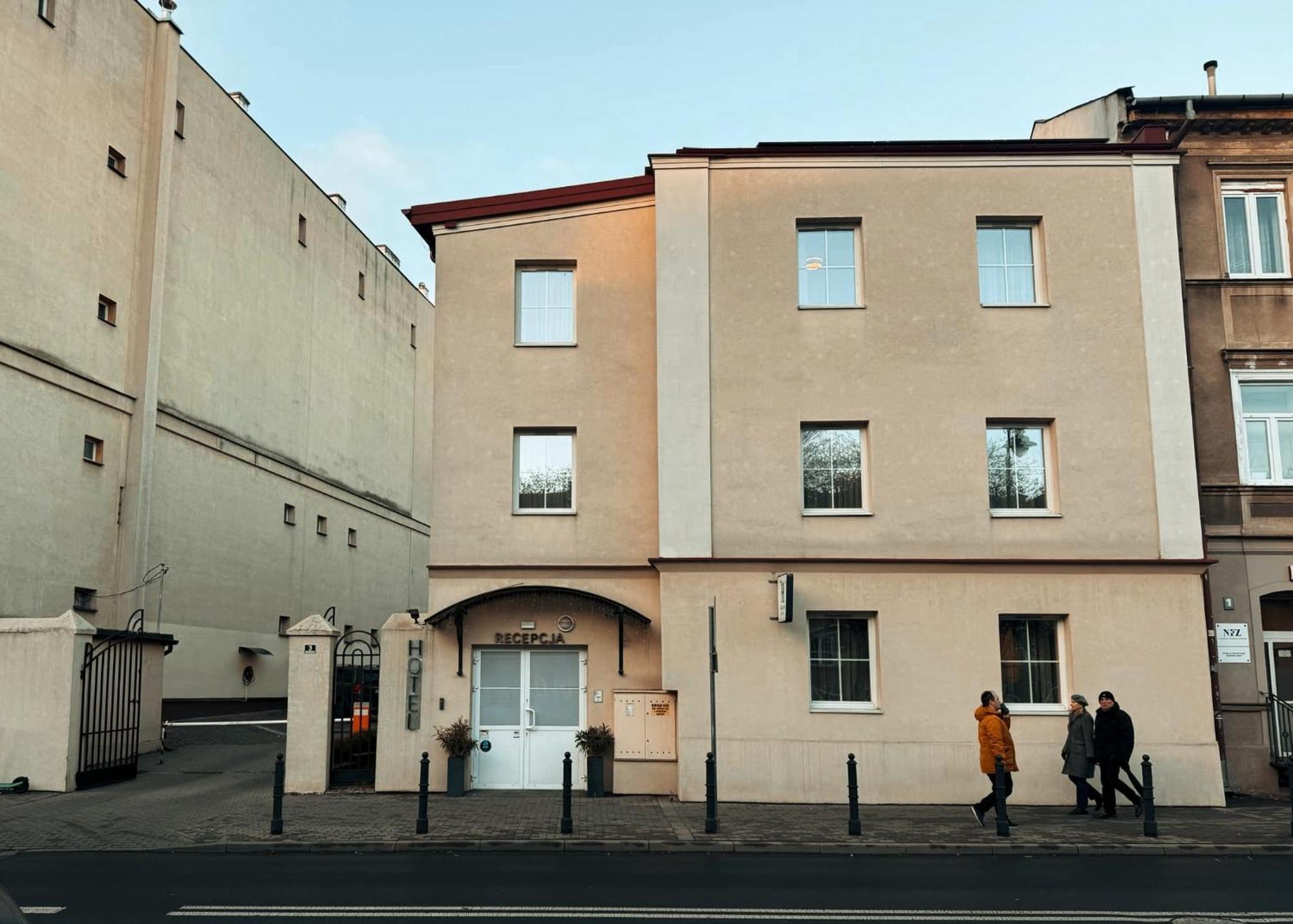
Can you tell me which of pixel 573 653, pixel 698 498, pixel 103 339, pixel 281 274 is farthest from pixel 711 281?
pixel 281 274

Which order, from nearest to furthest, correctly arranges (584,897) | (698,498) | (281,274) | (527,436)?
(584,897) < (698,498) < (527,436) < (281,274)

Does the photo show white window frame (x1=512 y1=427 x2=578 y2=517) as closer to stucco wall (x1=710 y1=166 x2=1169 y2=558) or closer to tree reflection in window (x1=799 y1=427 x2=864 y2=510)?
stucco wall (x1=710 y1=166 x2=1169 y2=558)

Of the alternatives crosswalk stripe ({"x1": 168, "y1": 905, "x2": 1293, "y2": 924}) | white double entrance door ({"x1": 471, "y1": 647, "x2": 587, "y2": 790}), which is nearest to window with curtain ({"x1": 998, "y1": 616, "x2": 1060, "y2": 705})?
white double entrance door ({"x1": 471, "y1": 647, "x2": 587, "y2": 790})

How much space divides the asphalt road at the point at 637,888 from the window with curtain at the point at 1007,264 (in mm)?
9036

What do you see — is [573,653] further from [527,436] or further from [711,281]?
[711,281]

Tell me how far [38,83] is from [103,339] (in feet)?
18.2

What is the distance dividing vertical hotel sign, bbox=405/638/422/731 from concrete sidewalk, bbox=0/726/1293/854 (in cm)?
109

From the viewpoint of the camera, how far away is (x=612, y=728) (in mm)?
18094

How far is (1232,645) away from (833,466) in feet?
22.9

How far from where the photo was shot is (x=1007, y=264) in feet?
61.6

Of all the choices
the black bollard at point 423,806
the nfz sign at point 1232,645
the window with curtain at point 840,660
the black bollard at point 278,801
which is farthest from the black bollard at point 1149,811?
the black bollard at point 278,801

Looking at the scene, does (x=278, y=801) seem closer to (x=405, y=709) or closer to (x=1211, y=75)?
(x=405, y=709)

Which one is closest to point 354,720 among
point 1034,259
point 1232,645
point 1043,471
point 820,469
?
point 820,469

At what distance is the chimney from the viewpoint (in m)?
21.2
